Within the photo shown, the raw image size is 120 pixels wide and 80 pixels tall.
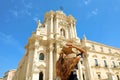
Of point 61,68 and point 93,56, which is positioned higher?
point 93,56

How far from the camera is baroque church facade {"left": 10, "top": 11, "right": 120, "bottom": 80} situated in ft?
90.5

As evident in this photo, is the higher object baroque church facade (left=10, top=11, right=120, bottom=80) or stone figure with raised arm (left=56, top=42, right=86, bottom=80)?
baroque church facade (left=10, top=11, right=120, bottom=80)

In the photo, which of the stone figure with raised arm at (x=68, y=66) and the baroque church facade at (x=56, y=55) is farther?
the baroque church facade at (x=56, y=55)

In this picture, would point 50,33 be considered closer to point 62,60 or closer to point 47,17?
point 47,17

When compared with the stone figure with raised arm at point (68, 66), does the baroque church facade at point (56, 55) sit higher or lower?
higher

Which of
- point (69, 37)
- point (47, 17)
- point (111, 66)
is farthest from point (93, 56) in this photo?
point (47, 17)

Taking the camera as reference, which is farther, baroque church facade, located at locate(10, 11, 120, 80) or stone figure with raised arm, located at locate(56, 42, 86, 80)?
baroque church facade, located at locate(10, 11, 120, 80)

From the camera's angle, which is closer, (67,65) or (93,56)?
(67,65)

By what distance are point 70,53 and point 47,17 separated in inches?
1229

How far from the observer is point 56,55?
29375 mm

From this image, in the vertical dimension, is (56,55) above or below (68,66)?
above

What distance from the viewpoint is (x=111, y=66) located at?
3772 cm

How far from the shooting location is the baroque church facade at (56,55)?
27.6 m

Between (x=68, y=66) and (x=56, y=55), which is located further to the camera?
(x=56, y=55)
